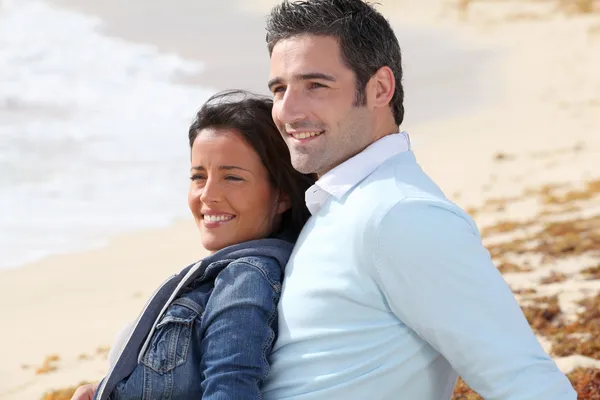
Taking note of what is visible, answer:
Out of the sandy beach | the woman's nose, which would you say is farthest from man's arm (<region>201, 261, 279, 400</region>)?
the sandy beach

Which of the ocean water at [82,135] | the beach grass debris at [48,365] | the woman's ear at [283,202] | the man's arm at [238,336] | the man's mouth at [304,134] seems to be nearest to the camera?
the man's arm at [238,336]

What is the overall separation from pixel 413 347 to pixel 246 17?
27449 mm

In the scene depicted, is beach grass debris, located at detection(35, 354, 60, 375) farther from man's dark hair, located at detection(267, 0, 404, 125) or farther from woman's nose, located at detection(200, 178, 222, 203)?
man's dark hair, located at detection(267, 0, 404, 125)

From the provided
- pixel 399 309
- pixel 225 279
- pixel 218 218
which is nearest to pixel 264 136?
pixel 218 218

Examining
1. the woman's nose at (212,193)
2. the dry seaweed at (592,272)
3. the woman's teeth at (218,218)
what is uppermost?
the woman's nose at (212,193)

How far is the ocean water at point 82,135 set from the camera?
11062 millimetres

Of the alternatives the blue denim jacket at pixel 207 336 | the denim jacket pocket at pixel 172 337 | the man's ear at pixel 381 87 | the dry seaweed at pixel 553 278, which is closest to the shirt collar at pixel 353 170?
the man's ear at pixel 381 87

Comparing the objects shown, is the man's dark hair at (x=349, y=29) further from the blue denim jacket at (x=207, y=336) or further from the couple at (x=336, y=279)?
the blue denim jacket at (x=207, y=336)

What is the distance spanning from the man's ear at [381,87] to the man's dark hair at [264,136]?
43 centimetres

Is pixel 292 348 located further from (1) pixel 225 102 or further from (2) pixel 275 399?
(1) pixel 225 102

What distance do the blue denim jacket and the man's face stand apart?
0.35 metres

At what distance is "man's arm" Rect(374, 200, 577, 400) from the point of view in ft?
7.45

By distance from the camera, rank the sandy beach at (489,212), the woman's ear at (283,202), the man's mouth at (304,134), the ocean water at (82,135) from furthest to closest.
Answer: the ocean water at (82,135) → the sandy beach at (489,212) → the woman's ear at (283,202) → the man's mouth at (304,134)

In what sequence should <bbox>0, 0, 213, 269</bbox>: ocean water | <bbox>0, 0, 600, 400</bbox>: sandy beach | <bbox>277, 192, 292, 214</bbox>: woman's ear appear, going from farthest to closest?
<bbox>0, 0, 213, 269</bbox>: ocean water, <bbox>0, 0, 600, 400</bbox>: sandy beach, <bbox>277, 192, 292, 214</bbox>: woman's ear
